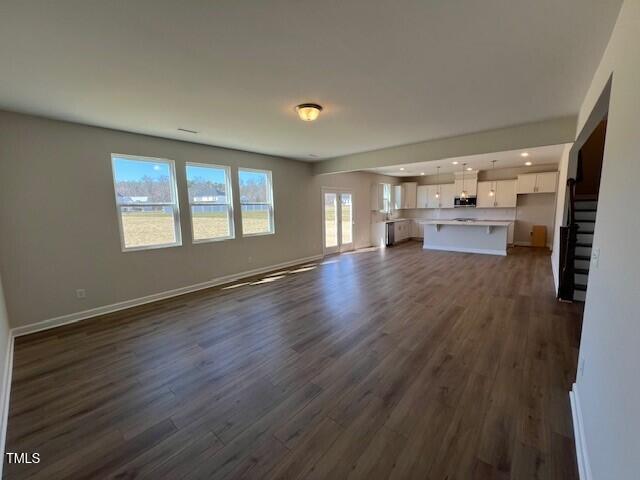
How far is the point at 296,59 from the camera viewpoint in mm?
2141

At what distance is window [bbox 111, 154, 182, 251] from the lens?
13.5ft

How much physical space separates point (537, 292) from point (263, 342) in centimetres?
455

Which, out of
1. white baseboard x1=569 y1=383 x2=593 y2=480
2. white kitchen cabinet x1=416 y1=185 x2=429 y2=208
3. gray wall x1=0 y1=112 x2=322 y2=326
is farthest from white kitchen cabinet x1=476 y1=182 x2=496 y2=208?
gray wall x1=0 y1=112 x2=322 y2=326

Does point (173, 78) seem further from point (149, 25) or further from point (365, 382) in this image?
point (365, 382)

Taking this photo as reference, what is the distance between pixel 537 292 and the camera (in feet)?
14.7

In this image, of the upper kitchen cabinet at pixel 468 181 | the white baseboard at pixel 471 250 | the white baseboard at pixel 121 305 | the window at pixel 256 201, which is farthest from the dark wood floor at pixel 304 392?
the upper kitchen cabinet at pixel 468 181

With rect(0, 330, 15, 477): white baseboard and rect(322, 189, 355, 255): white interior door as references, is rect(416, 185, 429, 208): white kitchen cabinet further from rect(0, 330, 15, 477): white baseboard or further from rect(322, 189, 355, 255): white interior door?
rect(0, 330, 15, 477): white baseboard

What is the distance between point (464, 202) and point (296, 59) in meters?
8.97

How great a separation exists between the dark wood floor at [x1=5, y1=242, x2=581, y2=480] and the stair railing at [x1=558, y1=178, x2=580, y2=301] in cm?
22

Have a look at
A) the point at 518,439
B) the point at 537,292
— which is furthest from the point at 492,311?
the point at 518,439

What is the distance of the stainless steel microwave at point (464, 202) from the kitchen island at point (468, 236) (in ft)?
3.76

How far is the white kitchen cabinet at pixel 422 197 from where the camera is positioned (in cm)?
1032

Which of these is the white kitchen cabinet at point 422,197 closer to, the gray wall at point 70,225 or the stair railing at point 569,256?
the stair railing at point 569,256

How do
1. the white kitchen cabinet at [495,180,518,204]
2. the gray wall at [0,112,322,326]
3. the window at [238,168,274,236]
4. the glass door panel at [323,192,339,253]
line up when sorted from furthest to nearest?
the white kitchen cabinet at [495,180,518,204] < the glass door panel at [323,192,339,253] < the window at [238,168,274,236] < the gray wall at [0,112,322,326]
